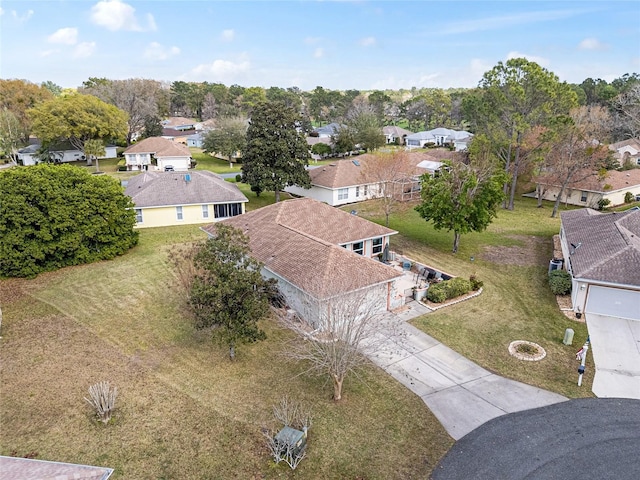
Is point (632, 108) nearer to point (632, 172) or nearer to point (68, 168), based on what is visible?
point (632, 172)

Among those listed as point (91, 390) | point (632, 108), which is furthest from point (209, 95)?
point (91, 390)

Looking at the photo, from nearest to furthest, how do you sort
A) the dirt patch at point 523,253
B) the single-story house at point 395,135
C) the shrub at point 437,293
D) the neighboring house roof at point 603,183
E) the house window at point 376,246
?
the shrub at point 437,293, the house window at point 376,246, the dirt patch at point 523,253, the neighboring house roof at point 603,183, the single-story house at point 395,135

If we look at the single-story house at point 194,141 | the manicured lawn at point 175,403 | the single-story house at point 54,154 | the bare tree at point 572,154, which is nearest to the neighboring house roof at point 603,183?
the bare tree at point 572,154

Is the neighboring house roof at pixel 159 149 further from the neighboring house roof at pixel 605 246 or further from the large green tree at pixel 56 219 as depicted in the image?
the neighboring house roof at pixel 605 246

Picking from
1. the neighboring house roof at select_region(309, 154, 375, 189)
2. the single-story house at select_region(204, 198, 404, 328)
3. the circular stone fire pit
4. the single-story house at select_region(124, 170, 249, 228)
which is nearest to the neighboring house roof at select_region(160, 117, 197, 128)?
the neighboring house roof at select_region(309, 154, 375, 189)

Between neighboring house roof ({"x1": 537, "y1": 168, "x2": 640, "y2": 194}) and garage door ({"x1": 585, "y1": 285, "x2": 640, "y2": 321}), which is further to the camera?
neighboring house roof ({"x1": 537, "y1": 168, "x2": 640, "y2": 194})

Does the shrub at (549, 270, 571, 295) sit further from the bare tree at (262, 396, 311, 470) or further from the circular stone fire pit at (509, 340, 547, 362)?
the bare tree at (262, 396, 311, 470)

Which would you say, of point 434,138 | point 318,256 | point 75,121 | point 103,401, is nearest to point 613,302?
point 318,256
